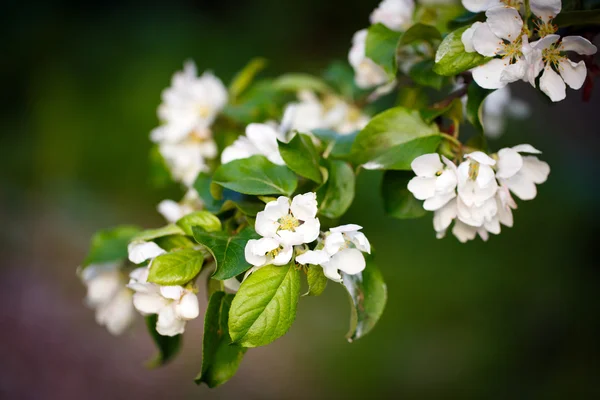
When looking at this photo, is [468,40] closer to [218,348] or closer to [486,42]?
[486,42]

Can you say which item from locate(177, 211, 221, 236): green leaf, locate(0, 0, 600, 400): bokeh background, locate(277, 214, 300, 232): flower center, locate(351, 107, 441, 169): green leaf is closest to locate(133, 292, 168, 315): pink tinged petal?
locate(177, 211, 221, 236): green leaf

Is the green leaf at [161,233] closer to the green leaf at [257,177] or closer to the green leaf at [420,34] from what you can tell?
the green leaf at [257,177]

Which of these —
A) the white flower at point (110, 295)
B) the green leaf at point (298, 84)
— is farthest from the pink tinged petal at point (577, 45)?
the white flower at point (110, 295)

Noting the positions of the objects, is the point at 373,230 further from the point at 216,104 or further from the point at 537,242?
the point at 216,104

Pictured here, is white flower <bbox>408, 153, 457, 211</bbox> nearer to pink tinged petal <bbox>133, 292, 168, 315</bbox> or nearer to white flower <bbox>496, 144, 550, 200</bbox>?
white flower <bbox>496, 144, 550, 200</bbox>

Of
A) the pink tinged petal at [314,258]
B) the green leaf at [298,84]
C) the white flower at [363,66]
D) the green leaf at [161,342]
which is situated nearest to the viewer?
the pink tinged petal at [314,258]

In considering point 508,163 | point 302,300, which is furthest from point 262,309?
point 302,300
